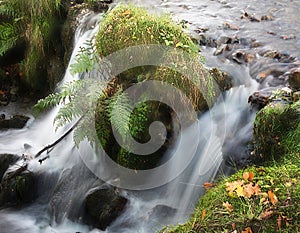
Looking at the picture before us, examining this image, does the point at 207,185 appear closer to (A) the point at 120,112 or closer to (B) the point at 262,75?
(A) the point at 120,112

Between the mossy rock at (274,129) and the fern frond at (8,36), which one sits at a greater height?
the fern frond at (8,36)

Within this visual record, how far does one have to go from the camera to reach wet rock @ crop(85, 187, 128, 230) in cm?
462

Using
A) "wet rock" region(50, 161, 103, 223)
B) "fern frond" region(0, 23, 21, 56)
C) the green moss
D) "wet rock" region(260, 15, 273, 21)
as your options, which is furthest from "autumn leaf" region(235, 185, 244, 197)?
"fern frond" region(0, 23, 21, 56)

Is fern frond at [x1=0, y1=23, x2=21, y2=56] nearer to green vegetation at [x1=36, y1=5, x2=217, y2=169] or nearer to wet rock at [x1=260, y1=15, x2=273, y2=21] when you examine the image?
green vegetation at [x1=36, y1=5, x2=217, y2=169]

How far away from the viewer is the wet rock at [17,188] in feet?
17.5

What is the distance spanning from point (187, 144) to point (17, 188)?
8.52 ft

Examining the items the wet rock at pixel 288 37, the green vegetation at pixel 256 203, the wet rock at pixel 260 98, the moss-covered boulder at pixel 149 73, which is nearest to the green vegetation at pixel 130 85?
the moss-covered boulder at pixel 149 73

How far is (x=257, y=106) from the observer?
4.61 metres

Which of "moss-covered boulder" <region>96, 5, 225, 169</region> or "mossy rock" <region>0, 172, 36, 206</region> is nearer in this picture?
"moss-covered boulder" <region>96, 5, 225, 169</region>

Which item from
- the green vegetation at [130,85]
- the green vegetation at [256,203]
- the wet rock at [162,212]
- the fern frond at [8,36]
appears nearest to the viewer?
the green vegetation at [256,203]

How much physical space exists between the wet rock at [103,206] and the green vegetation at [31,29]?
3.47 m

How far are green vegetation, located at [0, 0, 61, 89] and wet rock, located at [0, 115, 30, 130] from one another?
942mm

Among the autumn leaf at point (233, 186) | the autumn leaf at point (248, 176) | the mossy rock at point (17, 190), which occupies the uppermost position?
the autumn leaf at point (248, 176)

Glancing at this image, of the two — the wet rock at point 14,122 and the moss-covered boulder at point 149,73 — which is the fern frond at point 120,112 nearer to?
the moss-covered boulder at point 149,73
